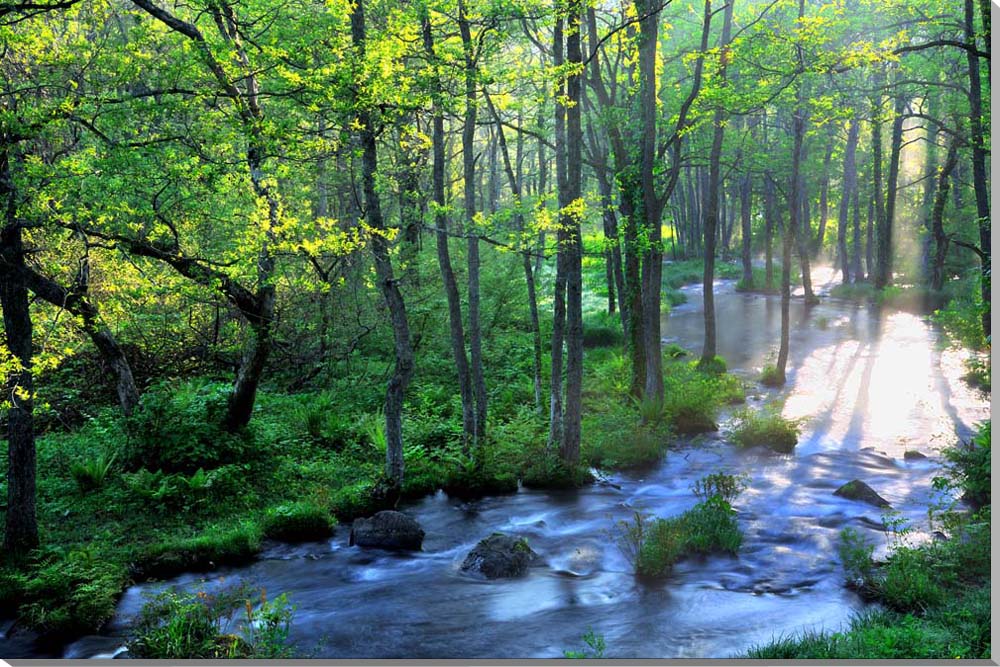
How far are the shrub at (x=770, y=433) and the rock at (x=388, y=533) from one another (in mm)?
6728

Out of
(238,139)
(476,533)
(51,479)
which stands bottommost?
(476,533)

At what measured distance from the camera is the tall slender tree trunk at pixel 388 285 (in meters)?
9.23

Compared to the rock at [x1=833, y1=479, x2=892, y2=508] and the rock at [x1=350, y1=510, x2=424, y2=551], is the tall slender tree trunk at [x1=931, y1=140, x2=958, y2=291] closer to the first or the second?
the rock at [x1=833, y1=479, x2=892, y2=508]

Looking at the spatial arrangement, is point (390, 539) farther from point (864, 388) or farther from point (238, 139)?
point (864, 388)

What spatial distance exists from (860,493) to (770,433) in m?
2.94

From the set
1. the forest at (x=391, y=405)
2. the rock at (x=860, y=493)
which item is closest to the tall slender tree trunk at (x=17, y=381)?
the forest at (x=391, y=405)

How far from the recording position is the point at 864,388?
54.9ft

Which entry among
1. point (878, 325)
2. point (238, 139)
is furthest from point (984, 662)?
point (878, 325)

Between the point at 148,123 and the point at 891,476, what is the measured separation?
11.5 meters

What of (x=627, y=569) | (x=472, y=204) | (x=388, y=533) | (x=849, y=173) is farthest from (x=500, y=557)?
(x=849, y=173)

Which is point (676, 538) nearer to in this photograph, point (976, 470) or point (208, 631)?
point (976, 470)

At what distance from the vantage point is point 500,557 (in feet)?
27.2

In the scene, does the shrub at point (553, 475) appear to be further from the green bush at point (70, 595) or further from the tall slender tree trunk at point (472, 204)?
the green bush at point (70, 595)

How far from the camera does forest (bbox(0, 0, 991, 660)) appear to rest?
6941 mm
